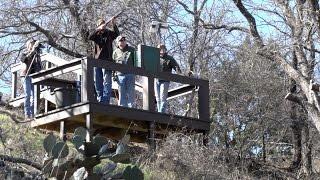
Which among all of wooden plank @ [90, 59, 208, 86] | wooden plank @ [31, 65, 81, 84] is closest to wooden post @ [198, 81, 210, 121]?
wooden plank @ [90, 59, 208, 86]

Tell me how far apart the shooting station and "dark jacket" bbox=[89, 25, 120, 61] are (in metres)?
0.51

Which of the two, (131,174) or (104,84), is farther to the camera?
(104,84)

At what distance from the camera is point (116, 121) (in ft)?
50.3

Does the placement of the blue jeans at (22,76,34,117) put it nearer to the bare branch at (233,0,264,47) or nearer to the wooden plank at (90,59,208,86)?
the wooden plank at (90,59,208,86)

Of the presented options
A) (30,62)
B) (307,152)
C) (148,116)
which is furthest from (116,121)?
(307,152)

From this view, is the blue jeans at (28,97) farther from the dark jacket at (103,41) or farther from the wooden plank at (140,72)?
the wooden plank at (140,72)

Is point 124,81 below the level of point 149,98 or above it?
above

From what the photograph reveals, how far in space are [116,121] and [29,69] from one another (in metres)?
2.35

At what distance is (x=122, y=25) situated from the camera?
23156mm

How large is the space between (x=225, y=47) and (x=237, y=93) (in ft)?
7.97

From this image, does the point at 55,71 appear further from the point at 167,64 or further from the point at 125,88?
the point at 167,64

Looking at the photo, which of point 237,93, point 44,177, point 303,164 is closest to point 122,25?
point 237,93

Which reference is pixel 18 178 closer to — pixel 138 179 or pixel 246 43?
pixel 138 179

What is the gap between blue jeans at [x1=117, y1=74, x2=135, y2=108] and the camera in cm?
1495
